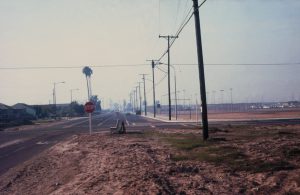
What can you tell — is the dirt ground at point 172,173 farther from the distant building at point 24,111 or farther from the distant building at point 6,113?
the distant building at point 24,111

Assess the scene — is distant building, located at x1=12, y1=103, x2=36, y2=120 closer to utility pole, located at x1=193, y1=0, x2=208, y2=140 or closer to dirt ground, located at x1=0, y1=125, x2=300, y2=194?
utility pole, located at x1=193, y1=0, x2=208, y2=140

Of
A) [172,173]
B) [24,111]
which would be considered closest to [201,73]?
[172,173]

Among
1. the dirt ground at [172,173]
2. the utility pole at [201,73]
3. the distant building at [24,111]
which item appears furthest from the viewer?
the distant building at [24,111]

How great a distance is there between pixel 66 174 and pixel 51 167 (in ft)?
9.84

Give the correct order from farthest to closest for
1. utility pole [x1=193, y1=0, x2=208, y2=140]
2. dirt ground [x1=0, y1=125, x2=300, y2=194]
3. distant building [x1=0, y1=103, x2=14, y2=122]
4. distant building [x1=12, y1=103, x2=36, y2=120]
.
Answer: distant building [x1=12, y1=103, x2=36, y2=120], distant building [x1=0, y1=103, x2=14, y2=122], utility pole [x1=193, y1=0, x2=208, y2=140], dirt ground [x1=0, y1=125, x2=300, y2=194]

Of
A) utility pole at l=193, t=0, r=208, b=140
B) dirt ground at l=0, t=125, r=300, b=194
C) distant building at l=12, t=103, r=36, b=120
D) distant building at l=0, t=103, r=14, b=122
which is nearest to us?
dirt ground at l=0, t=125, r=300, b=194

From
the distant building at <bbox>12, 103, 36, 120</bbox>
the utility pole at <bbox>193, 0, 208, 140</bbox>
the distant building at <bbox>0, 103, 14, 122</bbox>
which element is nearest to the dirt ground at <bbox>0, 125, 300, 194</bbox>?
the utility pole at <bbox>193, 0, 208, 140</bbox>

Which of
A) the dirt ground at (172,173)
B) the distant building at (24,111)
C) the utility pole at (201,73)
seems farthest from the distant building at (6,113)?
the dirt ground at (172,173)

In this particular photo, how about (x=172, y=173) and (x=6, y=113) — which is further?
(x=6, y=113)

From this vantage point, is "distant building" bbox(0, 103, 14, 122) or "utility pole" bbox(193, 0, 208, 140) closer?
"utility pole" bbox(193, 0, 208, 140)

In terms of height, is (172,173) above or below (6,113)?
below

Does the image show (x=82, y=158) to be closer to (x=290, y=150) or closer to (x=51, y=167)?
Result: (x=51, y=167)

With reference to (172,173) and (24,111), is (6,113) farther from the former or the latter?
(172,173)

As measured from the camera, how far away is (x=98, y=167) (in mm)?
16984
